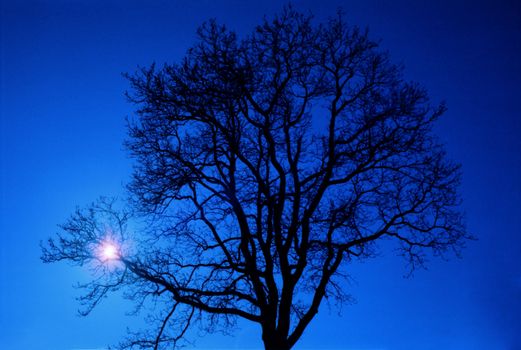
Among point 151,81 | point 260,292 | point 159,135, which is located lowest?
point 260,292

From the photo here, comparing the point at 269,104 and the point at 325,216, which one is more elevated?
the point at 269,104

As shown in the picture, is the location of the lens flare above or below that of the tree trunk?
above

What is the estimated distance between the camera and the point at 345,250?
1270 centimetres

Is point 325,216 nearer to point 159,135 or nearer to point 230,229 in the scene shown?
point 230,229

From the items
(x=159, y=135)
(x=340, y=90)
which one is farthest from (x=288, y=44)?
(x=159, y=135)

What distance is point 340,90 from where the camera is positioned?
1359cm

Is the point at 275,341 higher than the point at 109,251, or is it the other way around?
the point at 109,251

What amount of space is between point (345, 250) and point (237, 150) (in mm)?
3678

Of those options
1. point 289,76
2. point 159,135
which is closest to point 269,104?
point 289,76

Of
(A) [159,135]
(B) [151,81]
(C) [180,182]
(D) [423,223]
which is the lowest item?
(D) [423,223]

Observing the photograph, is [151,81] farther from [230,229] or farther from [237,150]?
[230,229]

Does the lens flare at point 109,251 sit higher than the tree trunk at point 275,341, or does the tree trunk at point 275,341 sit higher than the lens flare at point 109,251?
the lens flare at point 109,251

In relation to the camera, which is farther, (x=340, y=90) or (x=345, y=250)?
(x=340, y=90)

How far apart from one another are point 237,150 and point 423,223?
16.4 ft
